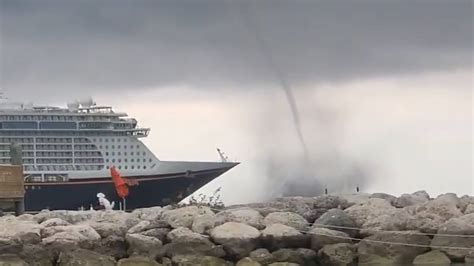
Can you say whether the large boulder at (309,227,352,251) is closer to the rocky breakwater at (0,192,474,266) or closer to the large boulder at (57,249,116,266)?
the rocky breakwater at (0,192,474,266)

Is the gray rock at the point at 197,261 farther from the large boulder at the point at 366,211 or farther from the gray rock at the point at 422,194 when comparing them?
the gray rock at the point at 422,194

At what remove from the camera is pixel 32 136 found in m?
61.5

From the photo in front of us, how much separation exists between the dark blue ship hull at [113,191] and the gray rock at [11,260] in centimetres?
3818

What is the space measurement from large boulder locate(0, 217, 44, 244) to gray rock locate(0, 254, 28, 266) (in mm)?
389

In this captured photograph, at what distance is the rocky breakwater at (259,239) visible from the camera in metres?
17.9

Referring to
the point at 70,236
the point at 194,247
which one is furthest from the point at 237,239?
the point at 70,236

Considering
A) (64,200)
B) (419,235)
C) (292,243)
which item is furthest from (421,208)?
(64,200)

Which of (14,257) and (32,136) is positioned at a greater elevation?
(32,136)

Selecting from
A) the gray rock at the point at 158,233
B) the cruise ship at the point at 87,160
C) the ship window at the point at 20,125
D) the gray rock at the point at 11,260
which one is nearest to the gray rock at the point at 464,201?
the gray rock at the point at 158,233

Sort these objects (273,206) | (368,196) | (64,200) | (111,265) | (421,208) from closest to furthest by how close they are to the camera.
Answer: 1. (111,265)
2. (421,208)
3. (273,206)
4. (368,196)
5. (64,200)

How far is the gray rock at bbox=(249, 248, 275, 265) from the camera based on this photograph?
58.1 ft

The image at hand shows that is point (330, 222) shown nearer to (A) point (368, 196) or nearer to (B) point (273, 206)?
(B) point (273, 206)

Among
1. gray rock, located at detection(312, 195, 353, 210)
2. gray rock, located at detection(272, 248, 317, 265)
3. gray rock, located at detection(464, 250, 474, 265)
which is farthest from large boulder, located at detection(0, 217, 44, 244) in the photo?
gray rock, located at detection(464, 250, 474, 265)

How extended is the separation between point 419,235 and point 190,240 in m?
4.31
